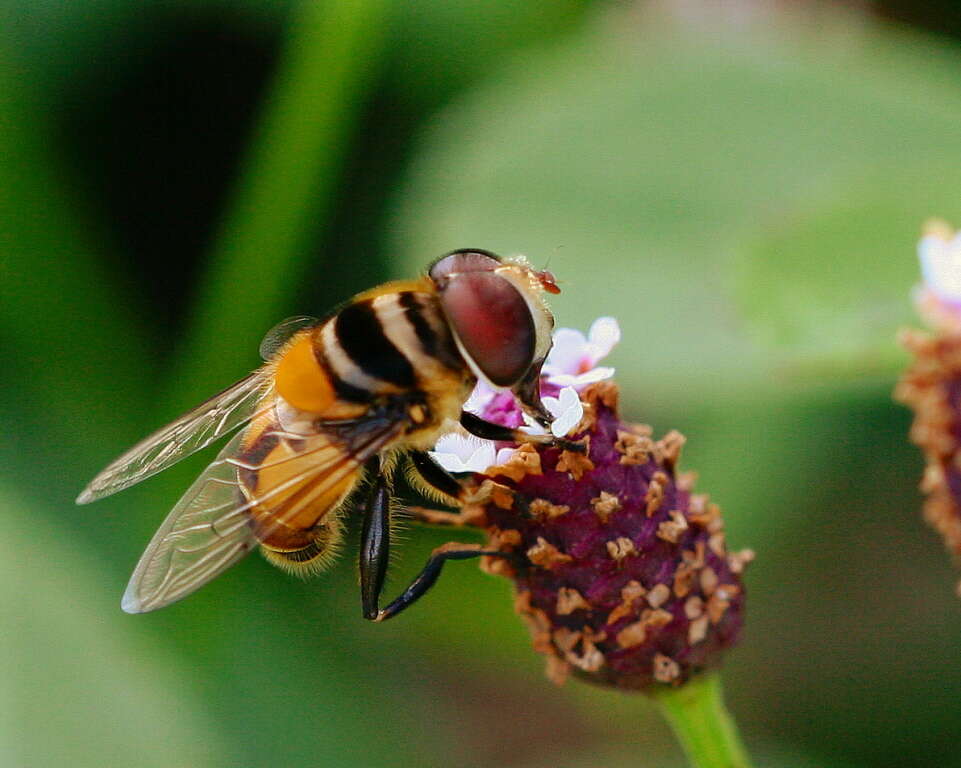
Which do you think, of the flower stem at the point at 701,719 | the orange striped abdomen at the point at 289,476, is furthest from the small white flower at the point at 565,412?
the flower stem at the point at 701,719

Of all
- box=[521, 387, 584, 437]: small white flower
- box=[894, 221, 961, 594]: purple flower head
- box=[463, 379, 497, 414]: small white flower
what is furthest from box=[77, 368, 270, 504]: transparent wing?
box=[894, 221, 961, 594]: purple flower head

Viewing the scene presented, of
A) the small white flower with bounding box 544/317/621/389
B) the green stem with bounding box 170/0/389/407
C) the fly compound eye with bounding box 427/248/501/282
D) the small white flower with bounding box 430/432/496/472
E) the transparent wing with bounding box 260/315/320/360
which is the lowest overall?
the small white flower with bounding box 430/432/496/472

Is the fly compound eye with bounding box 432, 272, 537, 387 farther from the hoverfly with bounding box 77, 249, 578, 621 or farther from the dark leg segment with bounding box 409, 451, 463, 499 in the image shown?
the dark leg segment with bounding box 409, 451, 463, 499

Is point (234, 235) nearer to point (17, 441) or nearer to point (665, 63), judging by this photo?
point (17, 441)

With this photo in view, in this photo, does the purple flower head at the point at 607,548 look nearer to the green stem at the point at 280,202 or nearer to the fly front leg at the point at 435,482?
the fly front leg at the point at 435,482

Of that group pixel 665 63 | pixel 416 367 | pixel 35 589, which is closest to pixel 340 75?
pixel 665 63
